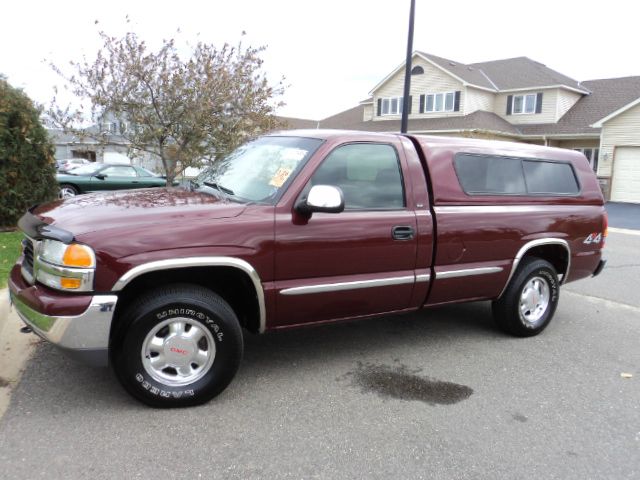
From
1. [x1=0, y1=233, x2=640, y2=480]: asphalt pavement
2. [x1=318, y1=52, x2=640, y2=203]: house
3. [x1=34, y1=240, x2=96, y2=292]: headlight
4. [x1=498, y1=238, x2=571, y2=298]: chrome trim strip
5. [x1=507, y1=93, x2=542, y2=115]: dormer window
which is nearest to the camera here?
[x1=0, y1=233, x2=640, y2=480]: asphalt pavement

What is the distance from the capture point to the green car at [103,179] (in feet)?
50.7

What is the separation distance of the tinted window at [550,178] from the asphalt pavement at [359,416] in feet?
4.79

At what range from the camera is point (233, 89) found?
32.4 feet

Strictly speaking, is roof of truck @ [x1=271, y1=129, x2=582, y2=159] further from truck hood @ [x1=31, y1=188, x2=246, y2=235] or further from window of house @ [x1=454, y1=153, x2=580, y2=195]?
truck hood @ [x1=31, y1=188, x2=246, y2=235]

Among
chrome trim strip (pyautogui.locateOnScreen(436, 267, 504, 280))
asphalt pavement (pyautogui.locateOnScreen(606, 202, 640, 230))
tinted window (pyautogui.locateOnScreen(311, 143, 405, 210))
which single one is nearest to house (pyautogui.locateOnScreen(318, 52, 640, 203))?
asphalt pavement (pyautogui.locateOnScreen(606, 202, 640, 230))

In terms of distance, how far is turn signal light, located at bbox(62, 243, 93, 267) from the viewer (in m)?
3.11

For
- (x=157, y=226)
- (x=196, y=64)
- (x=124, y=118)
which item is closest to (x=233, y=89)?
(x=196, y=64)

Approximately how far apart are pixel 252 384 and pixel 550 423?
203 centimetres

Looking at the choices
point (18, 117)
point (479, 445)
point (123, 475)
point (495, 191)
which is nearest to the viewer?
point (123, 475)

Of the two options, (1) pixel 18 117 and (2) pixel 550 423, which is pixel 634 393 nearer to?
(2) pixel 550 423

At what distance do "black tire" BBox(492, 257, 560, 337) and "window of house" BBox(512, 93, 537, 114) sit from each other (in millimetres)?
28086

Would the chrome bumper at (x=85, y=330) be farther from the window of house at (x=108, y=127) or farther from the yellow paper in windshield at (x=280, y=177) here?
the window of house at (x=108, y=127)

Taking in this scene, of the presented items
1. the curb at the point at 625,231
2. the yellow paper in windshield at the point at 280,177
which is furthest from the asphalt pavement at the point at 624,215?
the yellow paper in windshield at the point at 280,177

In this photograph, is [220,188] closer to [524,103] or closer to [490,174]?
[490,174]
